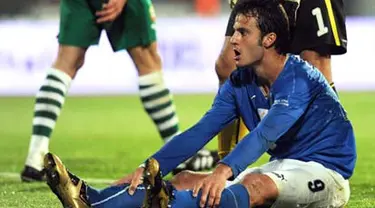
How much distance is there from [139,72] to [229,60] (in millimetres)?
1447

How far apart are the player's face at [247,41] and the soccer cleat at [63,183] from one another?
0.86 metres

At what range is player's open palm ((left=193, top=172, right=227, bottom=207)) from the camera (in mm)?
3986

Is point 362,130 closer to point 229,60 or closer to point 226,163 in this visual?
point 229,60

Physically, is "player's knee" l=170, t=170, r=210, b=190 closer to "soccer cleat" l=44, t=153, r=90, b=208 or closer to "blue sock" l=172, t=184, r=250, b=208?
"blue sock" l=172, t=184, r=250, b=208

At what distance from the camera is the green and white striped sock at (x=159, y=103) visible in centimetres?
686

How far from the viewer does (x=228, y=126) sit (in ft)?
17.9

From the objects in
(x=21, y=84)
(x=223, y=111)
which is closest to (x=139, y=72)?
(x=223, y=111)

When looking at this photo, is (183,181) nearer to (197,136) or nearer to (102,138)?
(197,136)

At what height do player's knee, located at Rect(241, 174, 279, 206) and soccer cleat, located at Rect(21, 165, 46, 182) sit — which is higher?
player's knee, located at Rect(241, 174, 279, 206)

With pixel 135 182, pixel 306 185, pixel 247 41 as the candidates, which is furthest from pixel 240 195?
pixel 247 41

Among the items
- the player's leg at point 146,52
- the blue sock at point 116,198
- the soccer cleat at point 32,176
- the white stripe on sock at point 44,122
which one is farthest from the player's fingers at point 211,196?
the player's leg at point 146,52

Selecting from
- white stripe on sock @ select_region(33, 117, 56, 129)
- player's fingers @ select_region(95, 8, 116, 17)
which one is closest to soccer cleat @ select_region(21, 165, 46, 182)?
white stripe on sock @ select_region(33, 117, 56, 129)

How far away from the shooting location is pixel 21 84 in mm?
13820

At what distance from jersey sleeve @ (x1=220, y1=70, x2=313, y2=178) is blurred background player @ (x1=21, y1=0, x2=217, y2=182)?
95.8 inches
